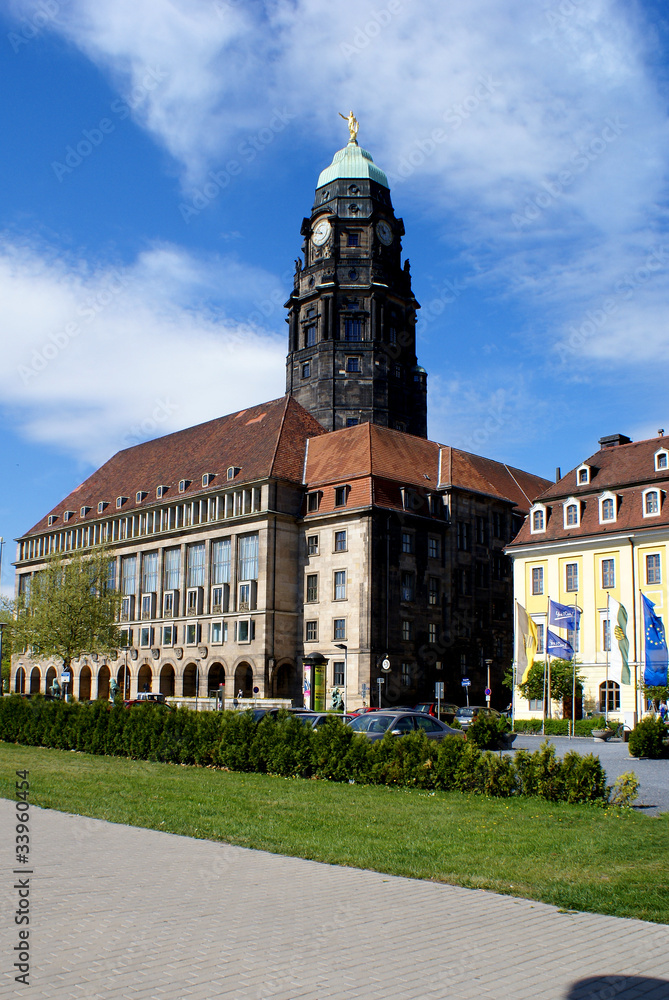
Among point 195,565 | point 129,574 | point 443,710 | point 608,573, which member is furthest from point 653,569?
point 129,574

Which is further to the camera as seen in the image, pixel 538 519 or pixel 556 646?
pixel 538 519

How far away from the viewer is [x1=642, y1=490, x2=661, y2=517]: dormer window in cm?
4859

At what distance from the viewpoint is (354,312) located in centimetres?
8012

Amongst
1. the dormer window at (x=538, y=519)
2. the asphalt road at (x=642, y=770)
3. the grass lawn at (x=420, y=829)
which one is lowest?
the asphalt road at (x=642, y=770)

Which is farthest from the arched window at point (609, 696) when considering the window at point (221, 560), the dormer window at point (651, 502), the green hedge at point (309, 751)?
the green hedge at point (309, 751)

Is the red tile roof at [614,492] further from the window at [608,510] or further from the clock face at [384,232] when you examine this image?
the clock face at [384,232]

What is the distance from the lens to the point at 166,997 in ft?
20.5

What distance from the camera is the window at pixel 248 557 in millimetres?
64938

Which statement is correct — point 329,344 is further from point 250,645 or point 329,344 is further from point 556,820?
point 556,820

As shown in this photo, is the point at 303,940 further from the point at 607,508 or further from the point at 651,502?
Result: the point at 607,508

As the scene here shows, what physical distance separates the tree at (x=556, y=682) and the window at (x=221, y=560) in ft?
82.0

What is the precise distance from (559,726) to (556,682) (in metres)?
4.17

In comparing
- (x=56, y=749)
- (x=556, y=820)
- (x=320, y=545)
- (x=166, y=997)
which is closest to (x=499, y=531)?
(x=320, y=545)

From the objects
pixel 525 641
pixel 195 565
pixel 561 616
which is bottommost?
pixel 525 641
